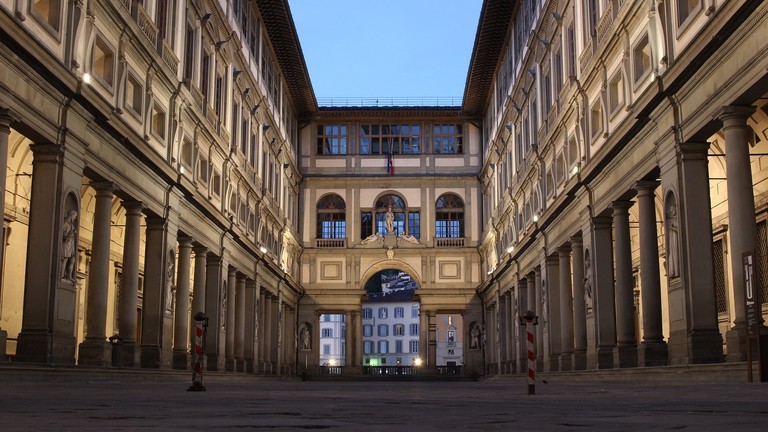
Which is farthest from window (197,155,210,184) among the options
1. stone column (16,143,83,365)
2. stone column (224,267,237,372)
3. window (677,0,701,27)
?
window (677,0,701,27)

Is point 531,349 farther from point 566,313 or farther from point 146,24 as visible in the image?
point 566,313

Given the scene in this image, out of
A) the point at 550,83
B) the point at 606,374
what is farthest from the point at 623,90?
the point at 550,83

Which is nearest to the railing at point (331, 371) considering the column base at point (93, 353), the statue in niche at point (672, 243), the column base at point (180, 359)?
the column base at point (180, 359)

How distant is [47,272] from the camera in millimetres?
22266

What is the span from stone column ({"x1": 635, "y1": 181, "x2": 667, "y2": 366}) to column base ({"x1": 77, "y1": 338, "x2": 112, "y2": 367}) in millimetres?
15076

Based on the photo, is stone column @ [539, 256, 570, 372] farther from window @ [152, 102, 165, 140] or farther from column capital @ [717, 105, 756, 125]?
column capital @ [717, 105, 756, 125]

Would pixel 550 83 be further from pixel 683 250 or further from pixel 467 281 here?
pixel 467 281

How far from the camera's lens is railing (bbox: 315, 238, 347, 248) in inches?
2569

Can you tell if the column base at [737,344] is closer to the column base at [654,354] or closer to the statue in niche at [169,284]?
the column base at [654,354]

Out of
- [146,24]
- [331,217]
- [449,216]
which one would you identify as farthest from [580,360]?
[331,217]

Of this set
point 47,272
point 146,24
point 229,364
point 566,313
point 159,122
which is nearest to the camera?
point 47,272

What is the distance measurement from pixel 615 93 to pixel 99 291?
1715cm

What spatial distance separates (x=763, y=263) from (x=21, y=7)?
75.8 ft

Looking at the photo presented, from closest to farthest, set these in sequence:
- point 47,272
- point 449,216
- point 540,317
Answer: point 47,272 < point 540,317 < point 449,216
